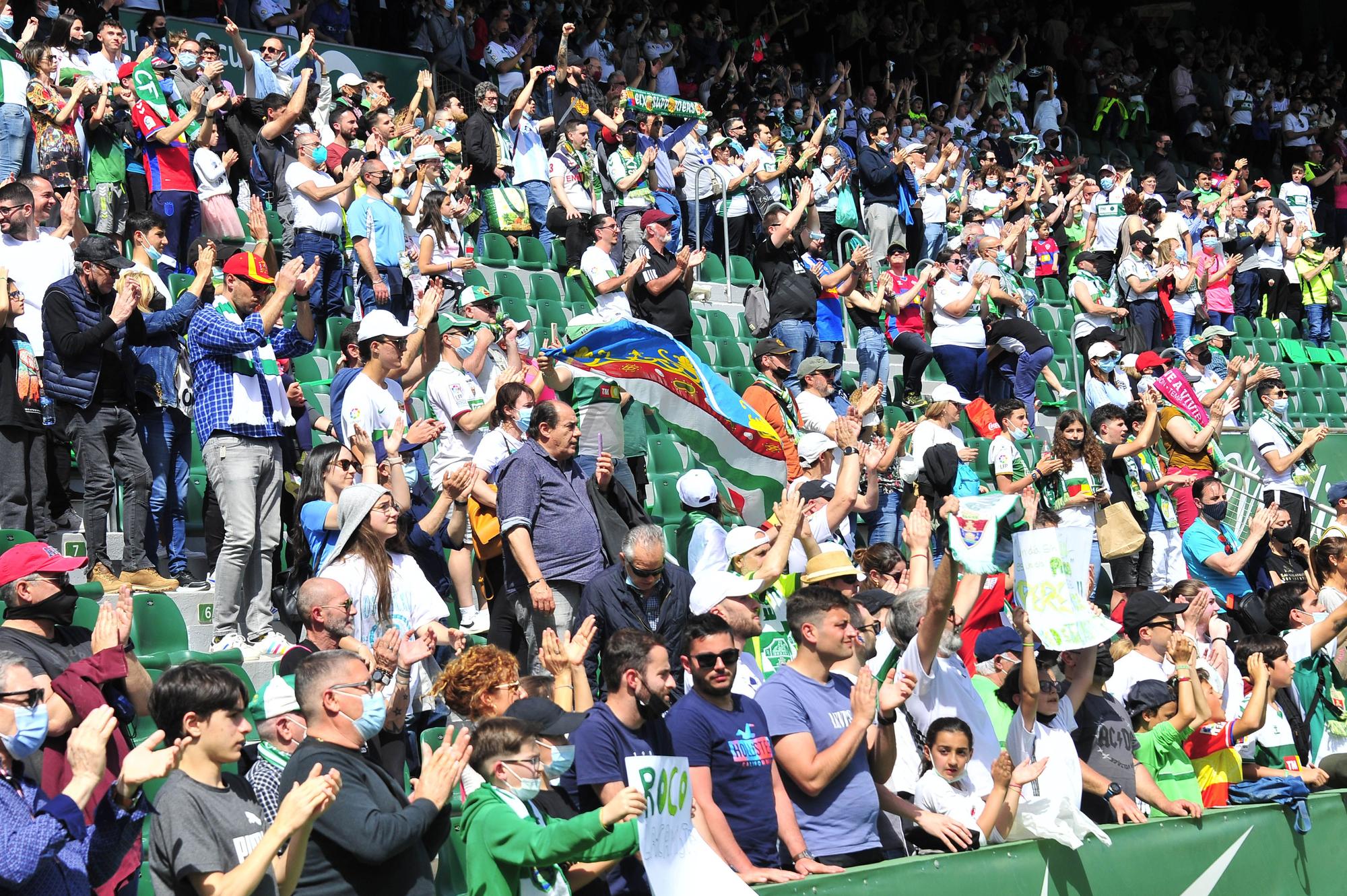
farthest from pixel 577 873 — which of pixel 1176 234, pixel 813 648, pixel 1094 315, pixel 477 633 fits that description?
pixel 1176 234

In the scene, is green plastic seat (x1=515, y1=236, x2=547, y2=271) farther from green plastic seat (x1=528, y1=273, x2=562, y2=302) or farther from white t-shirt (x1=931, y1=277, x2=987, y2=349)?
white t-shirt (x1=931, y1=277, x2=987, y2=349)

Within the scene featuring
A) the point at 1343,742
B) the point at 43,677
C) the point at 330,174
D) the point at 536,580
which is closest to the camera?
the point at 43,677

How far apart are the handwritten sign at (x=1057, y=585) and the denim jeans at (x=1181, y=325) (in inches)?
398

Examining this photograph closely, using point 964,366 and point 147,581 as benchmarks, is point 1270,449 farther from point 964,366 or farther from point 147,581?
point 147,581

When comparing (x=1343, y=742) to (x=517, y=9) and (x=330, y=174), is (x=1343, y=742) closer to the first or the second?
(x=330, y=174)

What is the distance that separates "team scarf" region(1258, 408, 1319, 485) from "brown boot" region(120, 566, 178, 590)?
8674 mm

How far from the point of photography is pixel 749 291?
40.1 ft

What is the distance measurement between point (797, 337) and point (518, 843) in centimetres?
759

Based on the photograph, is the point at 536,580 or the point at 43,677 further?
the point at 536,580

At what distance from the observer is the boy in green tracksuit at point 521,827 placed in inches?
164

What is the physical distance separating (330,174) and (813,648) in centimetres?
617

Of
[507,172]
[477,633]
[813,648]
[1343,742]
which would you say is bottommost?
[1343,742]

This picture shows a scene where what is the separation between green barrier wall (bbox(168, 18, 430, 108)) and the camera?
13078 mm

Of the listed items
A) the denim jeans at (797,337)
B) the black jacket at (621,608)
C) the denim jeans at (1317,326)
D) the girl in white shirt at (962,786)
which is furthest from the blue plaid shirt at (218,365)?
the denim jeans at (1317,326)
